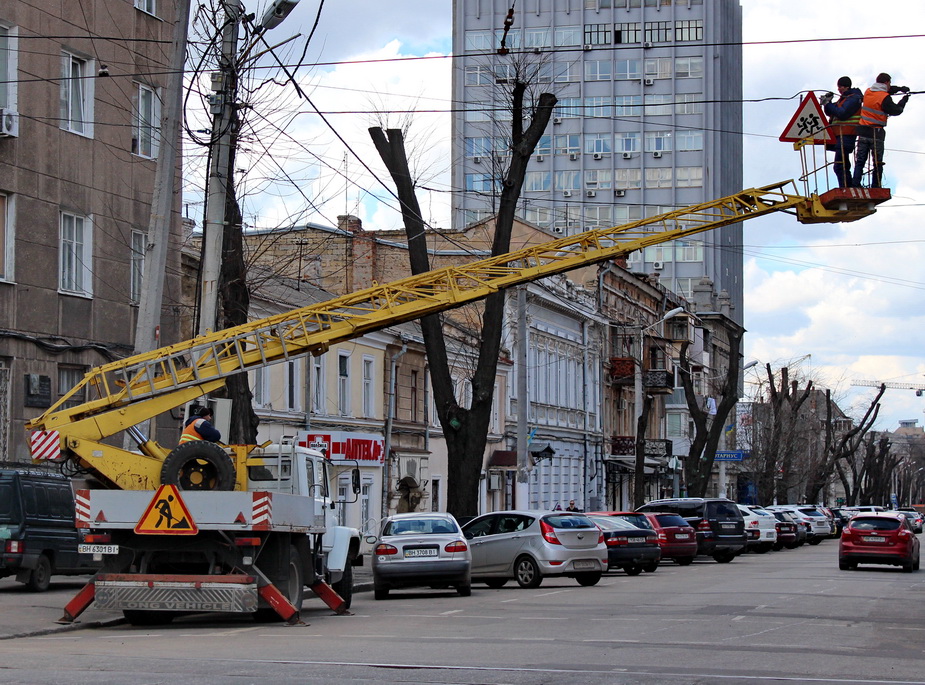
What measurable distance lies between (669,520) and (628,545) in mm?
5780

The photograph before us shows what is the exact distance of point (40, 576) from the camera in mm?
20562

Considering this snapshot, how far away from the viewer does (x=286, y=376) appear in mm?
33219

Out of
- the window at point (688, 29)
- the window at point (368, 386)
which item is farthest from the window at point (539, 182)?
the window at point (368, 386)

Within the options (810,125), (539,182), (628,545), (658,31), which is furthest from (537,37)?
(810,125)

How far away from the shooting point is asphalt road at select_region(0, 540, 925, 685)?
10938 mm

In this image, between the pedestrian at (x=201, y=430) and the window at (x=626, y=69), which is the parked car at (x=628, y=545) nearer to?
the pedestrian at (x=201, y=430)

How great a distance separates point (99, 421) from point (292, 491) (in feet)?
9.29

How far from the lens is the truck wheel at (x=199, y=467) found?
1575 centimetres

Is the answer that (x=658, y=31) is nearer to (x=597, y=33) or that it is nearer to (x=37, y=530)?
(x=597, y=33)

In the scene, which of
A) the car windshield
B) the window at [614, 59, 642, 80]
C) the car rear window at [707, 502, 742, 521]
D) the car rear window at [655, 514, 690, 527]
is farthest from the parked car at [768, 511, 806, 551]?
the window at [614, 59, 642, 80]

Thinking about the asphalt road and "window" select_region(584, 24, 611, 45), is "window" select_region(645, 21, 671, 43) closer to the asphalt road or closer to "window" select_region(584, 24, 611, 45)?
"window" select_region(584, 24, 611, 45)

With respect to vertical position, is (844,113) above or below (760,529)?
above

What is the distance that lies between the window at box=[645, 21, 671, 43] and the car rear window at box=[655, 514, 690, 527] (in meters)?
72.3

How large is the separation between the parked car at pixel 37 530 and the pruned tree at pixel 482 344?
9228 millimetres
